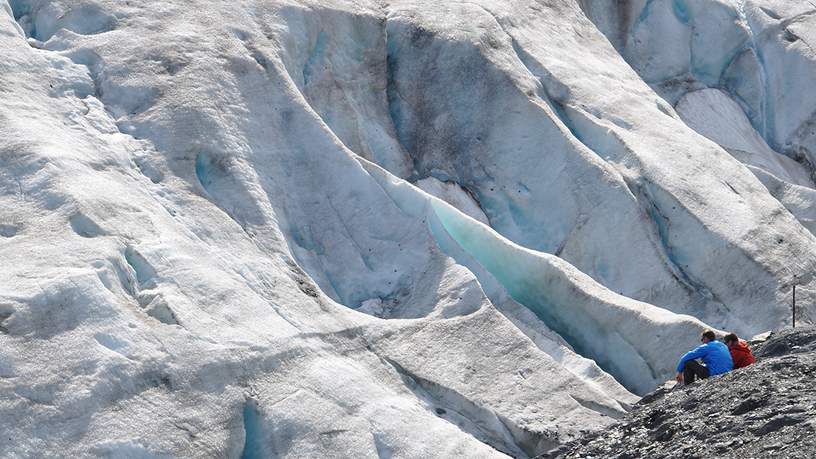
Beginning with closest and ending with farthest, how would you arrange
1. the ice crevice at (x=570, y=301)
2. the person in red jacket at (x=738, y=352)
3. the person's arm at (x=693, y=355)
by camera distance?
1. the person's arm at (x=693, y=355)
2. the person in red jacket at (x=738, y=352)
3. the ice crevice at (x=570, y=301)

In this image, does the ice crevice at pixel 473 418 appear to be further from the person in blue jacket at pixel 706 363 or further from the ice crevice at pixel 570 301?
the ice crevice at pixel 570 301

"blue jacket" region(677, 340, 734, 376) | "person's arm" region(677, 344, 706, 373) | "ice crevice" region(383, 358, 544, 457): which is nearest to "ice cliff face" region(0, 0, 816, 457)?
"ice crevice" region(383, 358, 544, 457)

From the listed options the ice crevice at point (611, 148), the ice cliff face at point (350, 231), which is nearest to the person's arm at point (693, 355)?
the ice cliff face at point (350, 231)

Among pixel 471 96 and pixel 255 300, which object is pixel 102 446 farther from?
pixel 471 96

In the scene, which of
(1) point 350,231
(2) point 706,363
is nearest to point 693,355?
(2) point 706,363

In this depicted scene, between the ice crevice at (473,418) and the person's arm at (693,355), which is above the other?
the person's arm at (693,355)

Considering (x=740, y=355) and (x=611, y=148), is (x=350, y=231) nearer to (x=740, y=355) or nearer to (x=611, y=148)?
(x=740, y=355)
